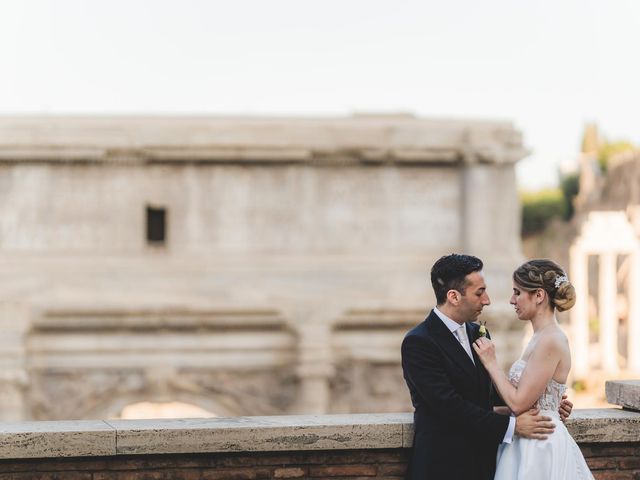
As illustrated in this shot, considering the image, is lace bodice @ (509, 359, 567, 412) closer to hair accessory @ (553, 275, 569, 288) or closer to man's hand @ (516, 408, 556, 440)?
man's hand @ (516, 408, 556, 440)

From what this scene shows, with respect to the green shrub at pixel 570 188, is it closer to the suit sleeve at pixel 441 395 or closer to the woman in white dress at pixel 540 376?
the woman in white dress at pixel 540 376

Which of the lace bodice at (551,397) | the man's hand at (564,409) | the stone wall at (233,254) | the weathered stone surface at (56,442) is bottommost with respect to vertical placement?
the stone wall at (233,254)

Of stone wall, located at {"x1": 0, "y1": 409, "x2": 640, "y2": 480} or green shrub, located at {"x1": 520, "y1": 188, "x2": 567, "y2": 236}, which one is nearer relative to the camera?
stone wall, located at {"x1": 0, "y1": 409, "x2": 640, "y2": 480}

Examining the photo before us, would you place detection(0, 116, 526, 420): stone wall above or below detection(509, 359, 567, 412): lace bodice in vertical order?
below

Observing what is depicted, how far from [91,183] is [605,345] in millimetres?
29557

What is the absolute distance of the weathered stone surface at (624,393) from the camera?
20.1 feet

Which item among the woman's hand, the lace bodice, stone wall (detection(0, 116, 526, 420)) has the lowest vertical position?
stone wall (detection(0, 116, 526, 420))

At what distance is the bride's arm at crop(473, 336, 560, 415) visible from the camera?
496cm

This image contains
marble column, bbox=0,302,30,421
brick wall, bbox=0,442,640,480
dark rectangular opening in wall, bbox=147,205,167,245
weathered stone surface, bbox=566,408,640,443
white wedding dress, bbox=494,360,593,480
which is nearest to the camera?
white wedding dress, bbox=494,360,593,480

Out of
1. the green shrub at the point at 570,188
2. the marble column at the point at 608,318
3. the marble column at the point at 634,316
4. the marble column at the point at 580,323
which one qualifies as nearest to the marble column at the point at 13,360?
the marble column at the point at 580,323

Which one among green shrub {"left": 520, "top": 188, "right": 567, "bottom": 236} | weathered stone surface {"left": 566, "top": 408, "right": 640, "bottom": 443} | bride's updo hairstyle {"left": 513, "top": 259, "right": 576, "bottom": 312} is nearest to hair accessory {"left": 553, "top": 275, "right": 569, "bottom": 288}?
bride's updo hairstyle {"left": 513, "top": 259, "right": 576, "bottom": 312}

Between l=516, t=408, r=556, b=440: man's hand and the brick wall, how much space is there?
0.90 meters

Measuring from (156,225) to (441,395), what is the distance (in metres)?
16.4

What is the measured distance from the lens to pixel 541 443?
5.08m
